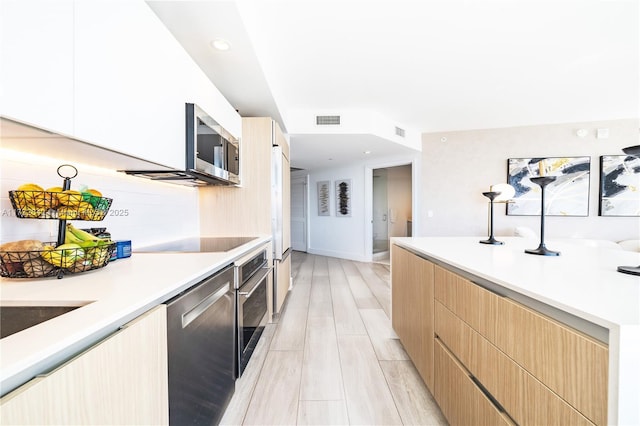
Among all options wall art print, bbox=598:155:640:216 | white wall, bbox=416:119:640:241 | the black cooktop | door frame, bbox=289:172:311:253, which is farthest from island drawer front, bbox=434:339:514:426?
door frame, bbox=289:172:311:253

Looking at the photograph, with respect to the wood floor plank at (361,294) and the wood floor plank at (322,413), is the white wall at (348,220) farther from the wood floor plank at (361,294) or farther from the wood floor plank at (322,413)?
the wood floor plank at (322,413)

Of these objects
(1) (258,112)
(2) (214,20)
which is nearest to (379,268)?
(1) (258,112)

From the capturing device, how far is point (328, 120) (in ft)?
11.6

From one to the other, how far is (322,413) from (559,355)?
45.8 inches

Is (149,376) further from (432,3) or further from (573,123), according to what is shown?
(573,123)

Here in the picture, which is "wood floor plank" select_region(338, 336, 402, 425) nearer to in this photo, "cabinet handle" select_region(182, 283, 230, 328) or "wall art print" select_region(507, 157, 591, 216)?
"cabinet handle" select_region(182, 283, 230, 328)

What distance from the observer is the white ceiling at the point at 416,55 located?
5.65ft

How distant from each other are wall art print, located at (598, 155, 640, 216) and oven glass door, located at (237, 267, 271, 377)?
526 cm

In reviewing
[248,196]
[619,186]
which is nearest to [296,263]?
[248,196]

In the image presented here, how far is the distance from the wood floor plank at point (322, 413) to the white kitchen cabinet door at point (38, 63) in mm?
1610

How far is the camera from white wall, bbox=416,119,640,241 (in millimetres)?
3836

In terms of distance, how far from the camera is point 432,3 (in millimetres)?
1710

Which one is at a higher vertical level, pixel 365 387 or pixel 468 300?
pixel 468 300

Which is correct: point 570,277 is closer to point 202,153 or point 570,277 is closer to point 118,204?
point 202,153
